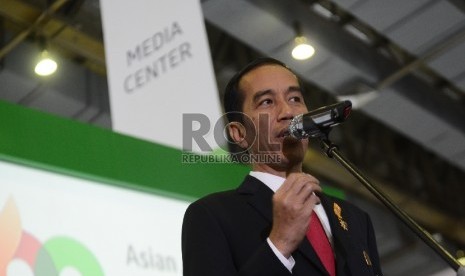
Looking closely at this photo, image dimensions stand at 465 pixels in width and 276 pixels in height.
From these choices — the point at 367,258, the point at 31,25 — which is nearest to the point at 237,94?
the point at 367,258

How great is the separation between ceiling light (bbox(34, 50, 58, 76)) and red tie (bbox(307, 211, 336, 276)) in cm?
520

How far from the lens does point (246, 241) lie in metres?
1.75

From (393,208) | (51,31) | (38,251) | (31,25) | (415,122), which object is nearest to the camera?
(393,208)

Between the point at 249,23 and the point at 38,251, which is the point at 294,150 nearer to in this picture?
the point at 38,251

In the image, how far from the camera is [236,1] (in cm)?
628

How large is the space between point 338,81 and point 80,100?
2.36m

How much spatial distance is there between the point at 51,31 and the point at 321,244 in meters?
5.73

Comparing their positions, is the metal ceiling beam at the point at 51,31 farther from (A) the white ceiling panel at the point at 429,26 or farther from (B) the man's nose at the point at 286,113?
(B) the man's nose at the point at 286,113

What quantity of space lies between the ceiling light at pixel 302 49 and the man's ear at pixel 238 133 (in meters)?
4.52

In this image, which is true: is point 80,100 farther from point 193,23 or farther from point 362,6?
point 193,23

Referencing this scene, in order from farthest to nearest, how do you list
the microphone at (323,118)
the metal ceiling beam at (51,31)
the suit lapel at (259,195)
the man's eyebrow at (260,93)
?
1. the metal ceiling beam at (51,31)
2. the man's eyebrow at (260,93)
3. the suit lapel at (259,195)
4. the microphone at (323,118)

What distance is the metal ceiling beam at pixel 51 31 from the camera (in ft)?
22.5

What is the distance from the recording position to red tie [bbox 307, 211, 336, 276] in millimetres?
1741

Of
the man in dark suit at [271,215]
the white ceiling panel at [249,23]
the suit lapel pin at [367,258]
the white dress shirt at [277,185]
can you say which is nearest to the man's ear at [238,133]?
the man in dark suit at [271,215]
